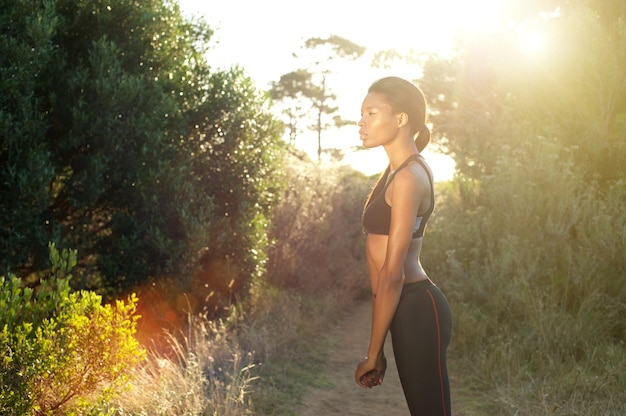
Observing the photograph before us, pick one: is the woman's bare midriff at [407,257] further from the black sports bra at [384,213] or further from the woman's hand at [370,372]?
the woman's hand at [370,372]

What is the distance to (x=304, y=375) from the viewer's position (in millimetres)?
7824

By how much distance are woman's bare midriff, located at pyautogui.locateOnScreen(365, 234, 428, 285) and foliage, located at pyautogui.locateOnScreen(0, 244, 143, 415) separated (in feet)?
8.51

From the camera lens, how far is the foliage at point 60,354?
4363 mm

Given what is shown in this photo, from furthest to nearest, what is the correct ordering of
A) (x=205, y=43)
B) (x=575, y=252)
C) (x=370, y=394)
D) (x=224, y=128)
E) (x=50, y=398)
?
(x=205, y=43), (x=224, y=128), (x=575, y=252), (x=370, y=394), (x=50, y=398)

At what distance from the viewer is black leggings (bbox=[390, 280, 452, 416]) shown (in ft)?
9.67

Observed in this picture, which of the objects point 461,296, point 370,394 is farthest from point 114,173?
point 461,296

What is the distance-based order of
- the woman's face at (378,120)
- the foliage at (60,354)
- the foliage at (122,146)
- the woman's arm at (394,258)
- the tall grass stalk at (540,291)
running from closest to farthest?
the woman's arm at (394,258) < the woman's face at (378,120) < the foliage at (60,354) < the tall grass stalk at (540,291) < the foliage at (122,146)

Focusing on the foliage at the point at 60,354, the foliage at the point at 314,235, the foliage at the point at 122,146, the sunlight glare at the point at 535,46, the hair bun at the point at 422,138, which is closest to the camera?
the hair bun at the point at 422,138

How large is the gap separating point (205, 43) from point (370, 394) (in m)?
6.49

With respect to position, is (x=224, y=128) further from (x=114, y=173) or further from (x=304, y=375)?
(x=304, y=375)

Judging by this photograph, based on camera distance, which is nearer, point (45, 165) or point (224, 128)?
point (45, 165)

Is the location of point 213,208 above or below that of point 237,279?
above

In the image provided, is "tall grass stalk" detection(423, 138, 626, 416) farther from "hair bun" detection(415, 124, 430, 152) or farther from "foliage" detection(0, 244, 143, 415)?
"foliage" detection(0, 244, 143, 415)

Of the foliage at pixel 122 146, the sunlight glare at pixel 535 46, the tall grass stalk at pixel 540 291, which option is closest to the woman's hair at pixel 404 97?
the tall grass stalk at pixel 540 291
